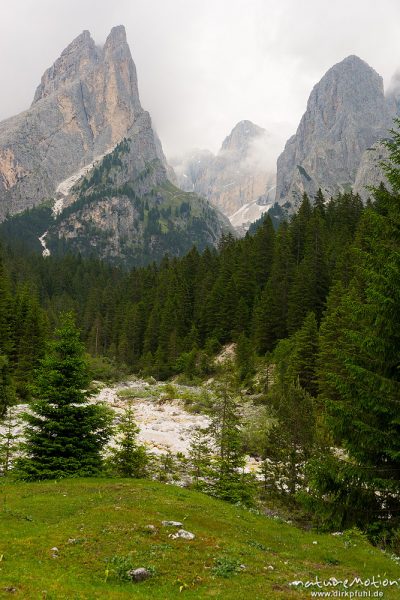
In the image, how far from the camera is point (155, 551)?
11.2 m

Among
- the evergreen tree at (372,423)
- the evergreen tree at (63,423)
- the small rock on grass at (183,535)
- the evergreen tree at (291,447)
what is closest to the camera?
the small rock on grass at (183,535)

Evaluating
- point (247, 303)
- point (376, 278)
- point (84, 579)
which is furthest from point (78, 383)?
point (247, 303)

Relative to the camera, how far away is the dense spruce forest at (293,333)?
13930 mm

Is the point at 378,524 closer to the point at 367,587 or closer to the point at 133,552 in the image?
the point at 367,587

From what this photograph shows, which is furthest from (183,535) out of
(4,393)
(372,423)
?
(4,393)

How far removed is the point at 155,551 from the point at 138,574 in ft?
5.03

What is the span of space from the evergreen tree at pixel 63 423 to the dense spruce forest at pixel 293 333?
7.49 metres

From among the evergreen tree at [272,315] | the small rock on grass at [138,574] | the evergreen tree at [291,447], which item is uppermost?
the evergreen tree at [272,315]

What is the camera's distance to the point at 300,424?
2198 cm

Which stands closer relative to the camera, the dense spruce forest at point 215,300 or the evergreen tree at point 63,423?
the evergreen tree at point 63,423

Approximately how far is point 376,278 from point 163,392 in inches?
1763

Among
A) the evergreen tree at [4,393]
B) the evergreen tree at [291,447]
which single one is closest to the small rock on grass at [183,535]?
the evergreen tree at [291,447]

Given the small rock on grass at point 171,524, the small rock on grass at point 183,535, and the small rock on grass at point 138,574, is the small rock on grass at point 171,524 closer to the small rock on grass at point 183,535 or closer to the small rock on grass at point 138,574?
the small rock on grass at point 183,535

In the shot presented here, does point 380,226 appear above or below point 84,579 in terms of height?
above
